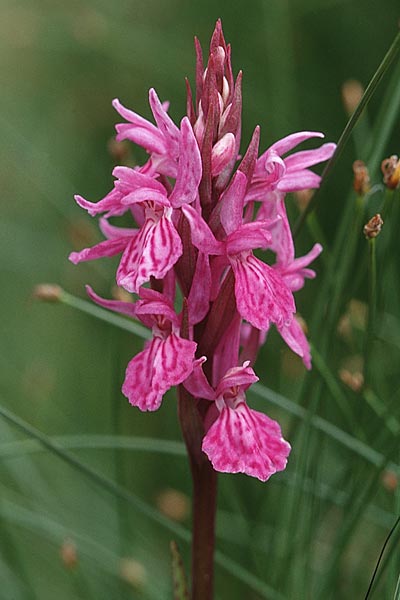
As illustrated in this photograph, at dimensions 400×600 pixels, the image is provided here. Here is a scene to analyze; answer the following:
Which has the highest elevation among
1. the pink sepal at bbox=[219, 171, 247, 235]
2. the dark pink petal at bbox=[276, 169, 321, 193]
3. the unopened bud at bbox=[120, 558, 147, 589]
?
the dark pink petal at bbox=[276, 169, 321, 193]

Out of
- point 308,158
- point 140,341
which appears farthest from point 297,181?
point 140,341

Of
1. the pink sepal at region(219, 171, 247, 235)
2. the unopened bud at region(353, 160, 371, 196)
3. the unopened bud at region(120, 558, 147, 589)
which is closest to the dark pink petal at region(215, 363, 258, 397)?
the pink sepal at region(219, 171, 247, 235)

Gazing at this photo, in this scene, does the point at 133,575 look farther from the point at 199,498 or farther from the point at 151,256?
the point at 151,256

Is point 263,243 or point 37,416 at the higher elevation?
point 263,243

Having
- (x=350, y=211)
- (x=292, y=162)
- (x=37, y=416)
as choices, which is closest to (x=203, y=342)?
(x=292, y=162)

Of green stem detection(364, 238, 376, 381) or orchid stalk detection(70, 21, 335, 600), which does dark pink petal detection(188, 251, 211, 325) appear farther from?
green stem detection(364, 238, 376, 381)

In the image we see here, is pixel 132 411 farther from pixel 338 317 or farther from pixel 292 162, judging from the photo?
pixel 292 162

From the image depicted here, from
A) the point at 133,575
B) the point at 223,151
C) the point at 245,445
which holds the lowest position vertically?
the point at 133,575
